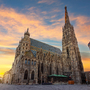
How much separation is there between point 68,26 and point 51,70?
141ft

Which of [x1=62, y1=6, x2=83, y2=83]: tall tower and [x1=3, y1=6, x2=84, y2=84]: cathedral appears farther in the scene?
[x1=62, y1=6, x2=83, y2=83]: tall tower

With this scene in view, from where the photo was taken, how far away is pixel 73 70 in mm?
51781

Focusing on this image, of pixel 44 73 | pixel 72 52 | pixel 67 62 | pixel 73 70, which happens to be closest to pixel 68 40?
pixel 72 52

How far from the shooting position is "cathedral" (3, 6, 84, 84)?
130 feet

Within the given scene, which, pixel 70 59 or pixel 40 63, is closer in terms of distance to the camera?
pixel 40 63

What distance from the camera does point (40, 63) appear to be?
156 ft

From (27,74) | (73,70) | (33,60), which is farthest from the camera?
(73,70)

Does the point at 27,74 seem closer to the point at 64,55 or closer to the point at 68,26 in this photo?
the point at 64,55

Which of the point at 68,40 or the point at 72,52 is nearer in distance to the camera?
the point at 72,52

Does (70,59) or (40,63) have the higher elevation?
(70,59)

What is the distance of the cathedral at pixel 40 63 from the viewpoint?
39.8 meters

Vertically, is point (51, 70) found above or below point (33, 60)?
below

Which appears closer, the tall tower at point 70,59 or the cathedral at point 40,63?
the cathedral at point 40,63

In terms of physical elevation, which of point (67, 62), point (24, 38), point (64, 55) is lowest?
point (67, 62)
